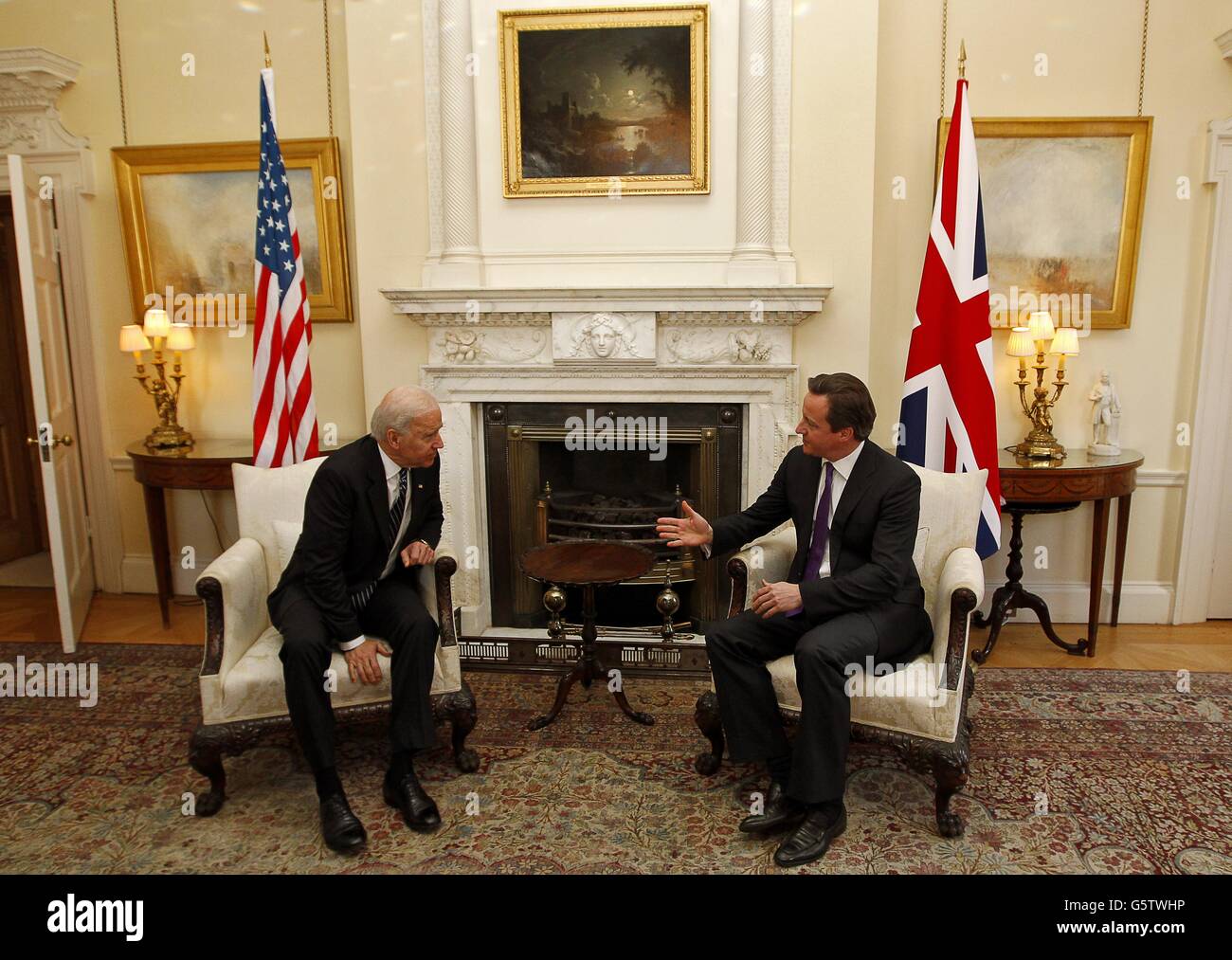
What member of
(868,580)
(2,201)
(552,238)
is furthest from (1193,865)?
(2,201)

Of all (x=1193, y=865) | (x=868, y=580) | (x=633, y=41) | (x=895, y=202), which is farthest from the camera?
(x=895, y=202)

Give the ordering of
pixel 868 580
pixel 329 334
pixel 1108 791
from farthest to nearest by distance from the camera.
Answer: pixel 329 334, pixel 1108 791, pixel 868 580

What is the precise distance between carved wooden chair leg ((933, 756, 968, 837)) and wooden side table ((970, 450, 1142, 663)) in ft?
5.30

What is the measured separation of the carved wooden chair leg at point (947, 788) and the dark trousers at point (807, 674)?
32 cm

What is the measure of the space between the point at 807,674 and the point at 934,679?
45 cm

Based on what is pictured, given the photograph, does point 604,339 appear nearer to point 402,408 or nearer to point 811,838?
point 402,408

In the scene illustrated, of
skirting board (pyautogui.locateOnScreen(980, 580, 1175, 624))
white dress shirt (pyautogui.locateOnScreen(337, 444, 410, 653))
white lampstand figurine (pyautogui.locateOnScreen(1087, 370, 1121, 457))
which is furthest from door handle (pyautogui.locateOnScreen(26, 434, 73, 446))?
white lampstand figurine (pyautogui.locateOnScreen(1087, 370, 1121, 457))

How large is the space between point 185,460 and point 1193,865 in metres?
4.84

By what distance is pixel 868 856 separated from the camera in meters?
2.77

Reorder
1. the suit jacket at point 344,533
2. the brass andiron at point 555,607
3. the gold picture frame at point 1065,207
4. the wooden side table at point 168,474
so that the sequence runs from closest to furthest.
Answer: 1. the suit jacket at point 344,533
2. the brass andiron at point 555,607
3. the gold picture frame at point 1065,207
4. the wooden side table at point 168,474

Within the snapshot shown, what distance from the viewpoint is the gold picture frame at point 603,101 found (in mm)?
4363

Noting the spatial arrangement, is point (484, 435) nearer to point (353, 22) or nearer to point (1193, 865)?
point (353, 22)

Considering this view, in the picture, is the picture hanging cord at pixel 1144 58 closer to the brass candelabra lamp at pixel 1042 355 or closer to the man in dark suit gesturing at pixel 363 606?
the brass candelabra lamp at pixel 1042 355

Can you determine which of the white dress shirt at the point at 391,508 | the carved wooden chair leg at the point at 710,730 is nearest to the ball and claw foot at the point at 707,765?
the carved wooden chair leg at the point at 710,730
